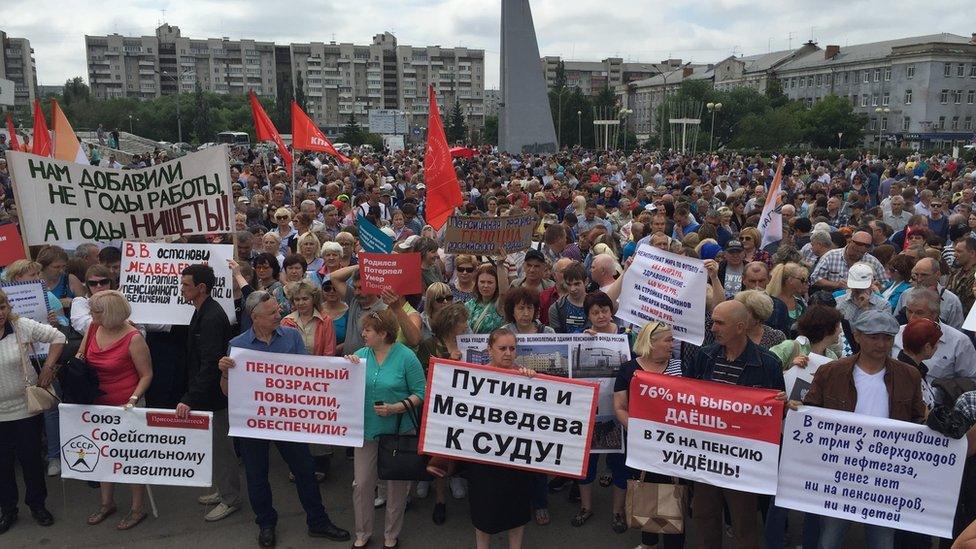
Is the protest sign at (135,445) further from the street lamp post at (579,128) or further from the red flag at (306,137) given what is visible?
the street lamp post at (579,128)

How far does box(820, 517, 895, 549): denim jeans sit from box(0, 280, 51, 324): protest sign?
605 centimetres

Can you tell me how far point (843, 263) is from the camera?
771cm

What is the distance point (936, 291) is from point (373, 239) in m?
4.99

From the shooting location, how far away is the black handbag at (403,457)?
488 centimetres

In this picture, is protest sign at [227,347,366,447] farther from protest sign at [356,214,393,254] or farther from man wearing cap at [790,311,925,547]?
man wearing cap at [790,311,925,547]

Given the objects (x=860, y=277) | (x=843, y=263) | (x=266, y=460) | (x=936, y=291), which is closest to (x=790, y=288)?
(x=860, y=277)

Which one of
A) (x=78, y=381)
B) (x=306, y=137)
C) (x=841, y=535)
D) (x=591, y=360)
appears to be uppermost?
(x=306, y=137)

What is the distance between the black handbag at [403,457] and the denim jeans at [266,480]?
2.20ft

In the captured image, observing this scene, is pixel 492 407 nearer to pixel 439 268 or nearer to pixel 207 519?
pixel 207 519

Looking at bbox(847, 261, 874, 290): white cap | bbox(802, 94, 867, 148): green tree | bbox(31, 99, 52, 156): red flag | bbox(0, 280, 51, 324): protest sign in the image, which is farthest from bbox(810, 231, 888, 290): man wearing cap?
bbox(802, 94, 867, 148): green tree

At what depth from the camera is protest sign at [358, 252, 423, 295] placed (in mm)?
5754

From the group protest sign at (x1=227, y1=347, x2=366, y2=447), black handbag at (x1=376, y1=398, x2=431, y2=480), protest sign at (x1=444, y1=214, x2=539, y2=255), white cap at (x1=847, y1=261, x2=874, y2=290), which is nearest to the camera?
black handbag at (x1=376, y1=398, x2=431, y2=480)

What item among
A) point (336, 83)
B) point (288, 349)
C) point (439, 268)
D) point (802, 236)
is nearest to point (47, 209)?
point (288, 349)

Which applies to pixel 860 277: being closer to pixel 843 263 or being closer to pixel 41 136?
pixel 843 263
